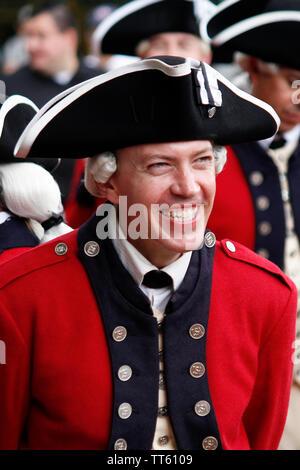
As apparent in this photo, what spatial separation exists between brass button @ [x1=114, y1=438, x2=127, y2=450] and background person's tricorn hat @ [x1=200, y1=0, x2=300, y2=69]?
2.31 m

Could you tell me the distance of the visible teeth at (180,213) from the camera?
293 cm

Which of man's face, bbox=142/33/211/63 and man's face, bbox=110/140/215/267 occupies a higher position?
man's face, bbox=142/33/211/63

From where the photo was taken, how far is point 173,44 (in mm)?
5645

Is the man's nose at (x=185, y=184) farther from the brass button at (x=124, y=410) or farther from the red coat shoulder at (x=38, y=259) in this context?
the brass button at (x=124, y=410)

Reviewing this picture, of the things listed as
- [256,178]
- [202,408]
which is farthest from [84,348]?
[256,178]

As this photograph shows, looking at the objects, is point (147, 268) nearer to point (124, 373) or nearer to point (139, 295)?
point (139, 295)

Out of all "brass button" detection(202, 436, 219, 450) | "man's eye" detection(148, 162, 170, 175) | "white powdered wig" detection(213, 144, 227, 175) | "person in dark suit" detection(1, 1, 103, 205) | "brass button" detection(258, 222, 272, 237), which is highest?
"person in dark suit" detection(1, 1, 103, 205)

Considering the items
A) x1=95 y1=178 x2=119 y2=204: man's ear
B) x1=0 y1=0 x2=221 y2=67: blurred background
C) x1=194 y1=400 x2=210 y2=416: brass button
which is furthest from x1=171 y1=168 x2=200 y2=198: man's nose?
x1=0 y1=0 x2=221 y2=67: blurred background

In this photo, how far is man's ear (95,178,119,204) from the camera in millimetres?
3066

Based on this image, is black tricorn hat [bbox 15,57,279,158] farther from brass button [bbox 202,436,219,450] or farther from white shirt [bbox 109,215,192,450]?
brass button [bbox 202,436,219,450]

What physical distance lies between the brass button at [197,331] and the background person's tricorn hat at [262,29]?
1.86 metres

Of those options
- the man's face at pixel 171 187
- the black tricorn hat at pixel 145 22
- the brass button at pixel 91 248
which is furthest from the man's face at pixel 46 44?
the man's face at pixel 171 187

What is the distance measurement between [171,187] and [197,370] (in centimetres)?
71
